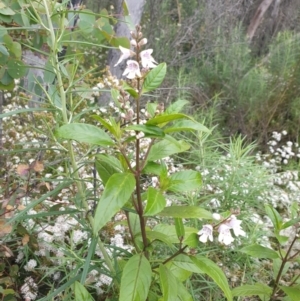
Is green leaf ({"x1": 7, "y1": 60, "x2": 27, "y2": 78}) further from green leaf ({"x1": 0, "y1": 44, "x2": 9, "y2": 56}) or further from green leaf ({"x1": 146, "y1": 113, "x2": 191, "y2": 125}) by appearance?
green leaf ({"x1": 146, "y1": 113, "x2": 191, "y2": 125})

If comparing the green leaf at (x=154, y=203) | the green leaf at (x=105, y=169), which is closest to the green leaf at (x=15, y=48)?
the green leaf at (x=105, y=169)

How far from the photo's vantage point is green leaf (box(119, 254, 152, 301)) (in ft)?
3.00

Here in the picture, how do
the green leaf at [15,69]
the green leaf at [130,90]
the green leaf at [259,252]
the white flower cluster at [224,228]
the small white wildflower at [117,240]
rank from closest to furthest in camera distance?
the green leaf at [130,90] → the white flower cluster at [224,228] → the green leaf at [259,252] → the green leaf at [15,69] → the small white wildflower at [117,240]

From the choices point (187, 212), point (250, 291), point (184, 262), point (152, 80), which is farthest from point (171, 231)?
point (152, 80)

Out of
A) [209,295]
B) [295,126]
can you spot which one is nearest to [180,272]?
[209,295]

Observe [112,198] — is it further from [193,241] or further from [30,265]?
[30,265]

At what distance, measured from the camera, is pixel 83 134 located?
0.89 m

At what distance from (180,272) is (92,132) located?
1.75ft

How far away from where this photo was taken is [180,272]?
121cm

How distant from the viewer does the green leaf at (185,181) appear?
98cm

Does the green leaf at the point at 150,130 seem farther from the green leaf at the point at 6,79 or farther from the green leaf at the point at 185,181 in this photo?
the green leaf at the point at 6,79

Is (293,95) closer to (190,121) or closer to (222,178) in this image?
(222,178)

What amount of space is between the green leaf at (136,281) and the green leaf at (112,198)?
0.16 metres

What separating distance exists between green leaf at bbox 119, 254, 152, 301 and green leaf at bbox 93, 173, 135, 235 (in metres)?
0.16
